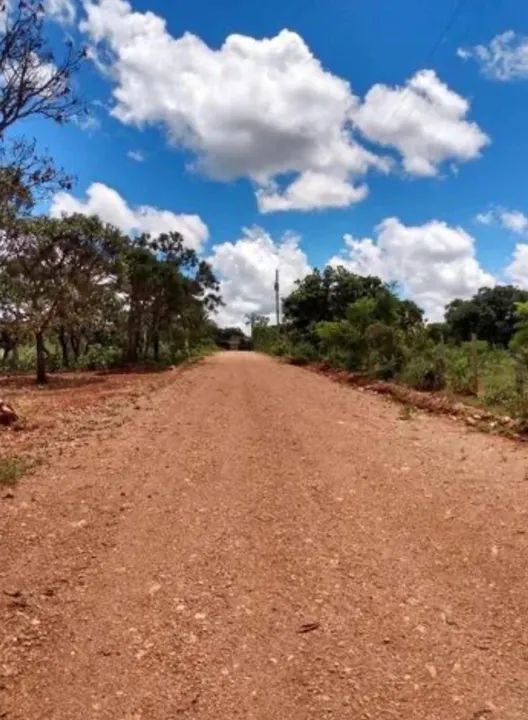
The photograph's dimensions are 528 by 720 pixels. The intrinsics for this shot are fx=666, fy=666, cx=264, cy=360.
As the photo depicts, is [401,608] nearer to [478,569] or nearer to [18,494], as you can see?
[478,569]

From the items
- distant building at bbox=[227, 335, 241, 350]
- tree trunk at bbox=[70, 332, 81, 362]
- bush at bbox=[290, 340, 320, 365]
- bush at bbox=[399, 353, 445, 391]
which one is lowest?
bush at bbox=[399, 353, 445, 391]

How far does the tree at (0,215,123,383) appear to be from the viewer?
2191cm

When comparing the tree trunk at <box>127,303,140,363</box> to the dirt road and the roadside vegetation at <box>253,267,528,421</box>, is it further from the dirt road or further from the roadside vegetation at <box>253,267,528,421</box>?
the dirt road

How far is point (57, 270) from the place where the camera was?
23.8 metres

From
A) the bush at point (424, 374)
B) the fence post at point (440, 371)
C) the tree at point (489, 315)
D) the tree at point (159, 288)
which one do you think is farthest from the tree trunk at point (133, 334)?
the tree at point (489, 315)

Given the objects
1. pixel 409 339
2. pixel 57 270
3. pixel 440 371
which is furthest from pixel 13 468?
pixel 57 270

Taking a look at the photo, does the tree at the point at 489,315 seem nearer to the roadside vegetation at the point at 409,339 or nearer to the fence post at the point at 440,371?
the roadside vegetation at the point at 409,339

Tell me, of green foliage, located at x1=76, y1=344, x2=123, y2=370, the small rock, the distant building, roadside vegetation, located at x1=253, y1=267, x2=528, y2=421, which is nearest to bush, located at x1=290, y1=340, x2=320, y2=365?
roadside vegetation, located at x1=253, y1=267, x2=528, y2=421

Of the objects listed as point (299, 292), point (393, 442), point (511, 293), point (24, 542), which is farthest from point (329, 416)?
point (511, 293)

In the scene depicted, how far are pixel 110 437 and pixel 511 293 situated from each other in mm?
42048

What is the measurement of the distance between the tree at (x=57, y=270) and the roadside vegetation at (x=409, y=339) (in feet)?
29.0

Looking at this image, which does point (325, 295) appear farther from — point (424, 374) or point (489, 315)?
point (424, 374)

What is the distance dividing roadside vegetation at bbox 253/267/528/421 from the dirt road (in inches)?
192

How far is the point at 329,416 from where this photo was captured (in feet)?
39.1
